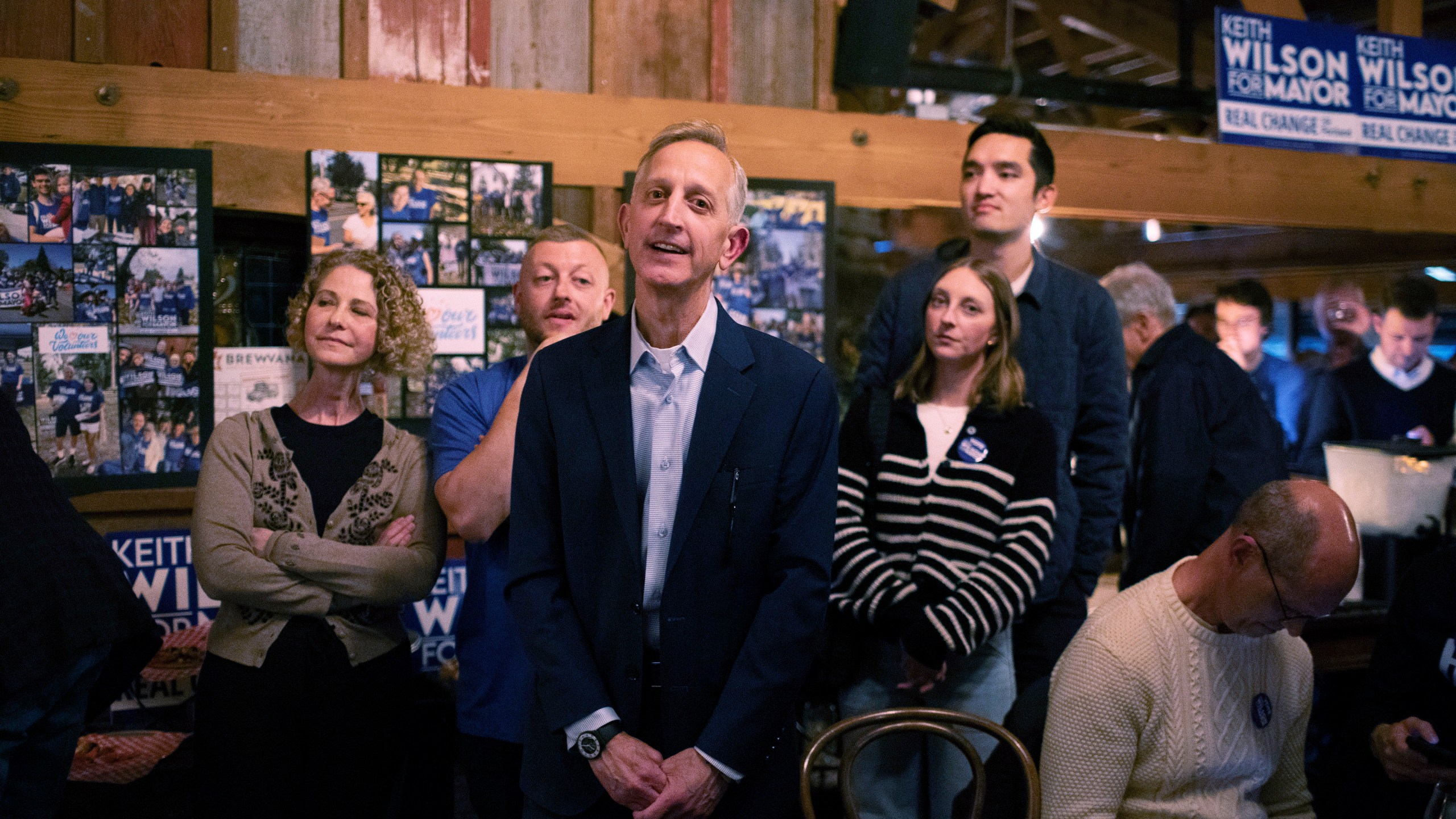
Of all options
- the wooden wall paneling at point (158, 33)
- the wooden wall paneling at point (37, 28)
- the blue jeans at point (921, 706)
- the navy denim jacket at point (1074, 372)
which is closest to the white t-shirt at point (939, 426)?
the navy denim jacket at point (1074, 372)

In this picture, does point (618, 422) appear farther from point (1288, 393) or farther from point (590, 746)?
point (1288, 393)

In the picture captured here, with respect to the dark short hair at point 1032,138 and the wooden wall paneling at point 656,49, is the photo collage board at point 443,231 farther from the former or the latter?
the dark short hair at point 1032,138

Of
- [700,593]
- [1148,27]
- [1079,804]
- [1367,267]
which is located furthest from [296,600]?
[1148,27]

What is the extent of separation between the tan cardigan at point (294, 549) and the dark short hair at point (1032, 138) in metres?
1.78

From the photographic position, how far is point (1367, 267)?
17.9 feet

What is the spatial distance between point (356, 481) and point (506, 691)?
59cm

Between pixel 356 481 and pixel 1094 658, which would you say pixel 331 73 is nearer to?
pixel 356 481

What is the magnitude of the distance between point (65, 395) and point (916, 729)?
2489mm

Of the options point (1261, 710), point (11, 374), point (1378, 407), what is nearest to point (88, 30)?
point (11, 374)

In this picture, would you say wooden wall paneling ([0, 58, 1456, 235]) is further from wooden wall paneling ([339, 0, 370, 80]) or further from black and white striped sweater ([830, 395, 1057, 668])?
black and white striped sweater ([830, 395, 1057, 668])

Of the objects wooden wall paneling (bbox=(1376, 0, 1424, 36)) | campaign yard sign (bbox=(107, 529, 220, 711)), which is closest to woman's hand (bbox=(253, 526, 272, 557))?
campaign yard sign (bbox=(107, 529, 220, 711))

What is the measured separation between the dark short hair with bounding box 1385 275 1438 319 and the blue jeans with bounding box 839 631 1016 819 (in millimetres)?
3186

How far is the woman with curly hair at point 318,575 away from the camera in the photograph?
6.95ft

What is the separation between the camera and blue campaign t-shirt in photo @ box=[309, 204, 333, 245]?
9.92 feet
